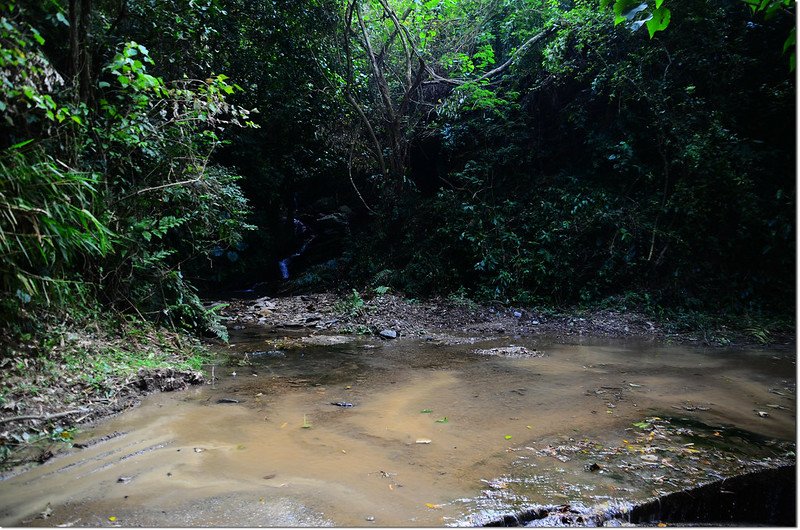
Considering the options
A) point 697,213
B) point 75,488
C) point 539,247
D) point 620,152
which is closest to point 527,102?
point 620,152

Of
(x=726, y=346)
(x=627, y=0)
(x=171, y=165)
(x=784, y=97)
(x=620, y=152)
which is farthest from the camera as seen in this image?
(x=620, y=152)

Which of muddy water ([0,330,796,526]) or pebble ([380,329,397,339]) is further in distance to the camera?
pebble ([380,329,397,339])

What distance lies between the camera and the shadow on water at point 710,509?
2807mm

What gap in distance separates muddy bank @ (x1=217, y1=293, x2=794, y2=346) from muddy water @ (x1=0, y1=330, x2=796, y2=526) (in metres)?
1.75

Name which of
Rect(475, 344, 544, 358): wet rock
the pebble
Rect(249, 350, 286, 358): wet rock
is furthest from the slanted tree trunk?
Rect(475, 344, 544, 358): wet rock

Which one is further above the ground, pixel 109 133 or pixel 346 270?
pixel 109 133

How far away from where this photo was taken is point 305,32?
1038 centimetres

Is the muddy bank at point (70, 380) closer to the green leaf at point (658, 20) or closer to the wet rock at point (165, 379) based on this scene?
the wet rock at point (165, 379)

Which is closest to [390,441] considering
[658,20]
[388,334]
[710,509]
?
[710,509]

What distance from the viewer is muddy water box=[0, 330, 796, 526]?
2807 millimetres

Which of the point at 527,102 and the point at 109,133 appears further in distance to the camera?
the point at 527,102

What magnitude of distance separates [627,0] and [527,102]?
392 inches

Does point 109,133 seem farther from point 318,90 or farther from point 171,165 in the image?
point 318,90

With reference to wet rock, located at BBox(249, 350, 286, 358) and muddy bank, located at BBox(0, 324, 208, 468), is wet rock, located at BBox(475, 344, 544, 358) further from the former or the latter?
muddy bank, located at BBox(0, 324, 208, 468)
